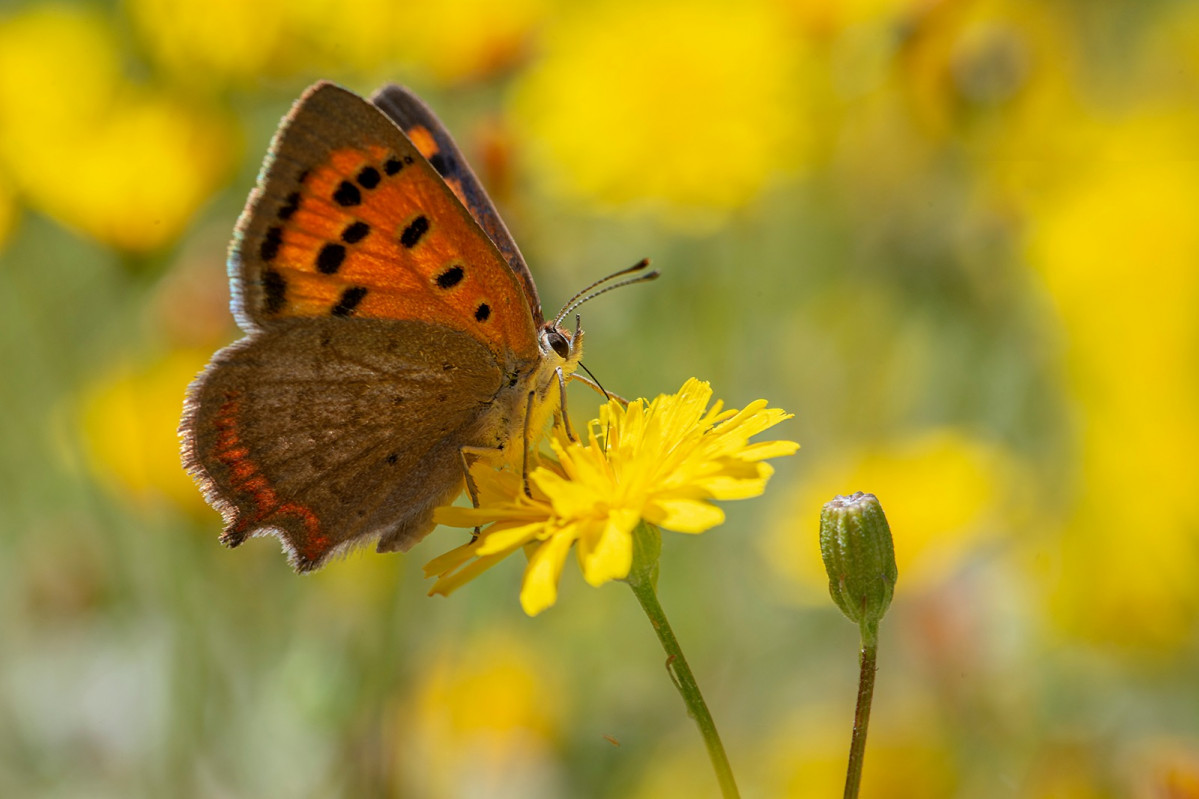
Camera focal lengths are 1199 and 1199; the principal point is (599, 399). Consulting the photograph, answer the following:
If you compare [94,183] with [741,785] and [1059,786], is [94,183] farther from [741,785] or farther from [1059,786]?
[1059,786]

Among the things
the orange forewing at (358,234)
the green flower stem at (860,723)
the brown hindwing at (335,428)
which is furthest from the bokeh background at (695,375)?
the green flower stem at (860,723)

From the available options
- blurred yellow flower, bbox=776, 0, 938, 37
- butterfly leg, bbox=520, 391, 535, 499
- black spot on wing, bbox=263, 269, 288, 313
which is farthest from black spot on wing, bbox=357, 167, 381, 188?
blurred yellow flower, bbox=776, 0, 938, 37

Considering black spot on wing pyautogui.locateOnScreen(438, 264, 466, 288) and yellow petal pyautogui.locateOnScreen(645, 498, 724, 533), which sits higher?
black spot on wing pyautogui.locateOnScreen(438, 264, 466, 288)

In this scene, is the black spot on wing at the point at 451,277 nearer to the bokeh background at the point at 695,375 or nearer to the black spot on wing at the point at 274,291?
the black spot on wing at the point at 274,291

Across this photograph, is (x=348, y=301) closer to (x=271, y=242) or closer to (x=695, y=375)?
(x=271, y=242)

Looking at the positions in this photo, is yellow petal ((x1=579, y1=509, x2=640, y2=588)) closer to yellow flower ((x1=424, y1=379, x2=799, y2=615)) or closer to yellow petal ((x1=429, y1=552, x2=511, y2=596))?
yellow flower ((x1=424, y1=379, x2=799, y2=615))
